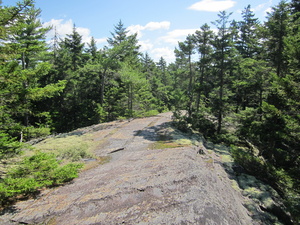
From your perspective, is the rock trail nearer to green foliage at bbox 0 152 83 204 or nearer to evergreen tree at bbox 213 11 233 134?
green foliage at bbox 0 152 83 204

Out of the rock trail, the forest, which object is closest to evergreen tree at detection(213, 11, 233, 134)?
the forest

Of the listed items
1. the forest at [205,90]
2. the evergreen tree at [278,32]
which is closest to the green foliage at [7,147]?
the forest at [205,90]

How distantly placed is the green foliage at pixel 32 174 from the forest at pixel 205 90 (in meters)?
0.09

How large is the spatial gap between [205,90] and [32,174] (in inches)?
805

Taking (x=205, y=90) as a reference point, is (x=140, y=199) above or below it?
below

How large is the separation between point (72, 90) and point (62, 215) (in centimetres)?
2876

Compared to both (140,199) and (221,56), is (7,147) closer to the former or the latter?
(140,199)

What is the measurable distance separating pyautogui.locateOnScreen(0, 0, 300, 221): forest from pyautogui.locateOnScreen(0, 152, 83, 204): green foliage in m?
0.09

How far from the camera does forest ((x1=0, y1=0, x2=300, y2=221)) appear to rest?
662cm

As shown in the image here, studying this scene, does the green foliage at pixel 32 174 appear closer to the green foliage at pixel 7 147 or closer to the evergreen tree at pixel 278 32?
A: the green foliage at pixel 7 147

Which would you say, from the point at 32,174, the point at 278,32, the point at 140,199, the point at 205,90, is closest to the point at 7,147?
the point at 32,174

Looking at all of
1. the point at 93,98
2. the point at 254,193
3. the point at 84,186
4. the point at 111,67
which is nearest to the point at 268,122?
the point at 254,193

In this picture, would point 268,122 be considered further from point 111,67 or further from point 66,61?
point 66,61

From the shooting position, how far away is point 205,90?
73.9ft
